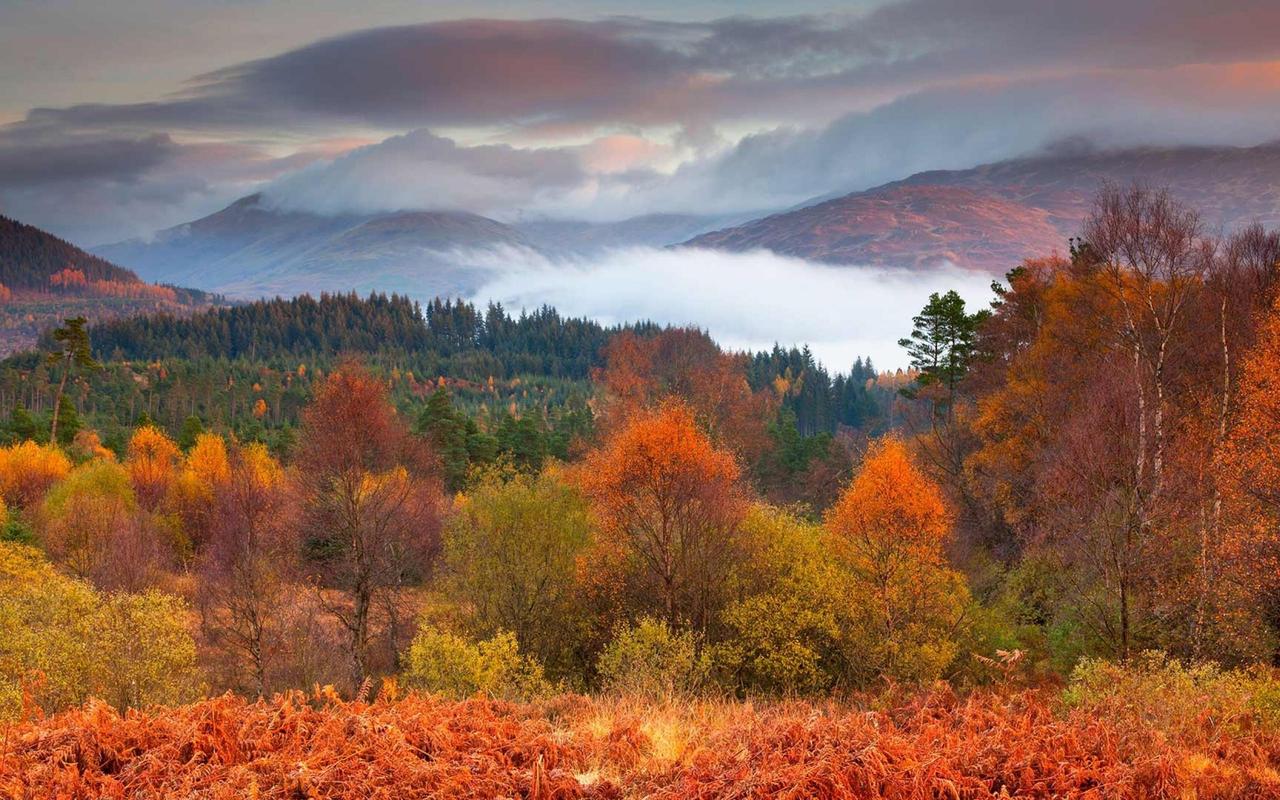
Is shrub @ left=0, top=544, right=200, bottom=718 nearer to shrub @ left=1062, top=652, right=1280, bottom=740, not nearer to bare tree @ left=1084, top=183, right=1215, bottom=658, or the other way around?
shrub @ left=1062, top=652, right=1280, bottom=740

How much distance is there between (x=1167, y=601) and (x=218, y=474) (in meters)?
65.0

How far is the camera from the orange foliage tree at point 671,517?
35469 mm

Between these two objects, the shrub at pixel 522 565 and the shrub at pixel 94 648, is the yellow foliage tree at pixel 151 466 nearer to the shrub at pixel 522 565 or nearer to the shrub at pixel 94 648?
the shrub at pixel 522 565

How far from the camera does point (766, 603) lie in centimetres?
3228

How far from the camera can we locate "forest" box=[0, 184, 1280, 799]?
838cm

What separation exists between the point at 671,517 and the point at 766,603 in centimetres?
596

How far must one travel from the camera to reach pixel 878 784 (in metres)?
7.41

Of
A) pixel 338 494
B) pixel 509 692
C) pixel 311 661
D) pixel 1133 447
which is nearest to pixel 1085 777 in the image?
pixel 509 692

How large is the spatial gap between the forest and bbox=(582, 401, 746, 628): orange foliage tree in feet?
0.47

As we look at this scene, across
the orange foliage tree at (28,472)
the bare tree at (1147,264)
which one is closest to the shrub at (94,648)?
the bare tree at (1147,264)

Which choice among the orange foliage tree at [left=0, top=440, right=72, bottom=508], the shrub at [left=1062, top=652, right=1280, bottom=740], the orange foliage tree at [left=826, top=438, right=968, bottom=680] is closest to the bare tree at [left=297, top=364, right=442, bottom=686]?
the orange foliage tree at [left=826, top=438, right=968, bottom=680]

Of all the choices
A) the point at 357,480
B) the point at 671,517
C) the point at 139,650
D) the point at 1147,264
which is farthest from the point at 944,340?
the point at 139,650

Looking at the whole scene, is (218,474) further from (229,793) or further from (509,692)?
(229,793)

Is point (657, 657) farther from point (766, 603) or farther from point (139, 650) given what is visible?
point (139, 650)
